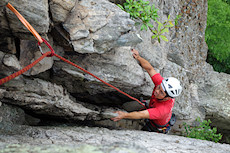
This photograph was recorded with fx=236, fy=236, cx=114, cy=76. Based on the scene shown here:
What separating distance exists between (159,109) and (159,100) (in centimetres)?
25

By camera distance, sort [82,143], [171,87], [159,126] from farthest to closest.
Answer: [159,126] → [171,87] → [82,143]

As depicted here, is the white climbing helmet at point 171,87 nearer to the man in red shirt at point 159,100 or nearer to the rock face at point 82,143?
the man in red shirt at point 159,100

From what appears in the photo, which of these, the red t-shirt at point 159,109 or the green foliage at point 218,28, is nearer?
the red t-shirt at point 159,109

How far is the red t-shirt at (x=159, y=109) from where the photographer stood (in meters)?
4.86

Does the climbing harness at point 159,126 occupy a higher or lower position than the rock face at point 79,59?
lower

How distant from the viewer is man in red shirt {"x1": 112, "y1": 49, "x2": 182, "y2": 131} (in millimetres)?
4758

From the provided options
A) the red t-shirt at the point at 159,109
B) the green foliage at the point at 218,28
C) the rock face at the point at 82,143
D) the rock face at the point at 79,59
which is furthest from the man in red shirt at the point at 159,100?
the green foliage at the point at 218,28

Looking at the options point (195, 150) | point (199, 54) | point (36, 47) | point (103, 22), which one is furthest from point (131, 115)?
point (199, 54)

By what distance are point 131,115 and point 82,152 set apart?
2.29m

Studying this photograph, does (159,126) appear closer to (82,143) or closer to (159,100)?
(159,100)

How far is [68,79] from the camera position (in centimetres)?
460

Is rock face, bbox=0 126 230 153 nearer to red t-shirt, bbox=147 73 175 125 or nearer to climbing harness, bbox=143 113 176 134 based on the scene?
red t-shirt, bbox=147 73 175 125

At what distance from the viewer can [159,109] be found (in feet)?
16.1

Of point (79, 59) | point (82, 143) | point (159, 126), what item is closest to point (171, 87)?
point (159, 126)
